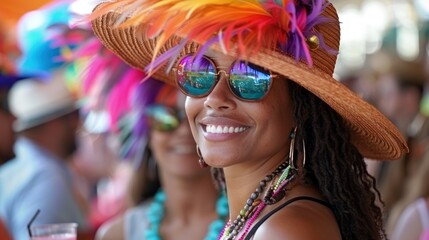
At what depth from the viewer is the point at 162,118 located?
15.0ft

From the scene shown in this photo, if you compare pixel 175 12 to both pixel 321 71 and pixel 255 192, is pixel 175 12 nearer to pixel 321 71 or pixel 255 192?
pixel 321 71

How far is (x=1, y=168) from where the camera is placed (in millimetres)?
5750

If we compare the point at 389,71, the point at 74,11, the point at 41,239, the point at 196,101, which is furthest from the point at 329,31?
the point at 389,71

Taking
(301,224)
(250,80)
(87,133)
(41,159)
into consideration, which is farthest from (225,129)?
(87,133)

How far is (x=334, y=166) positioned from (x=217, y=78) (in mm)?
469

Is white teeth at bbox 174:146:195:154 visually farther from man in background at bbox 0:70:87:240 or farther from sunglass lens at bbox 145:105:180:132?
man in background at bbox 0:70:87:240

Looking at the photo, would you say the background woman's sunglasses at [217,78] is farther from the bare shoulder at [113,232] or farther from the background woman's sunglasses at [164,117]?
the bare shoulder at [113,232]

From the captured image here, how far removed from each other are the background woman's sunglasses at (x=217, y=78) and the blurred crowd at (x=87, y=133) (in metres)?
1.57

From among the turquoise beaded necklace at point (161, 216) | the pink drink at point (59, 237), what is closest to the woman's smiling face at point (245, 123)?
the pink drink at point (59, 237)

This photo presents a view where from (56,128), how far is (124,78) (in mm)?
1659

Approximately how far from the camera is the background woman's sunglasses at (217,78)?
2736mm

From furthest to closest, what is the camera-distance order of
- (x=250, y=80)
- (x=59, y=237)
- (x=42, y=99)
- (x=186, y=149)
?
(x=42, y=99), (x=186, y=149), (x=59, y=237), (x=250, y=80)

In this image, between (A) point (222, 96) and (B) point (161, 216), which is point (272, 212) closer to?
(A) point (222, 96)

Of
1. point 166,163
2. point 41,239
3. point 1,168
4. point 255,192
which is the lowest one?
point 1,168
